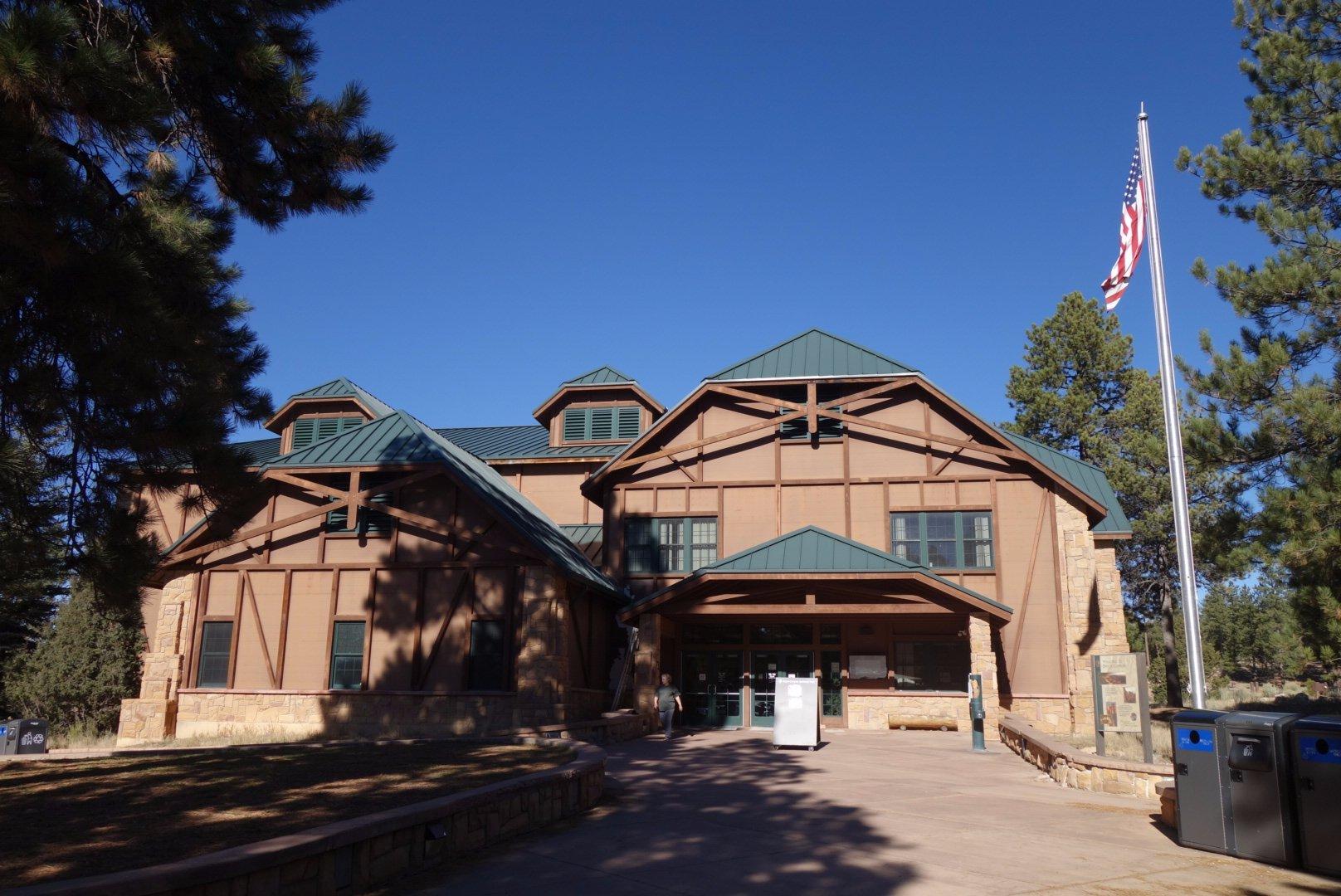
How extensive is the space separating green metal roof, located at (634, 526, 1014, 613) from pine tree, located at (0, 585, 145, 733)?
1416 centimetres

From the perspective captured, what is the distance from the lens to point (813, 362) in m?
27.4

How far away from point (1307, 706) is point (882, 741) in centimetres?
1530

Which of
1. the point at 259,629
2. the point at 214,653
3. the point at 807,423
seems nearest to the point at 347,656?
the point at 259,629

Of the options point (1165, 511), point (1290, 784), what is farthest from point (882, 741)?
point (1165, 511)

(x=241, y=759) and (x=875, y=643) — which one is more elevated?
(x=875, y=643)

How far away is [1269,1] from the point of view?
69.6 ft

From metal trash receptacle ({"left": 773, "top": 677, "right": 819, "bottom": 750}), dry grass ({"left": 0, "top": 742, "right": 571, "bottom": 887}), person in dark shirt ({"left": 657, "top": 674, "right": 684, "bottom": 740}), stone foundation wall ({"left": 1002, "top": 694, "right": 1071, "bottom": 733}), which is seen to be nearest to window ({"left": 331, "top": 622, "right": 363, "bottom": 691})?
person in dark shirt ({"left": 657, "top": 674, "right": 684, "bottom": 740})

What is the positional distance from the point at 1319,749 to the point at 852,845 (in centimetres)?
426

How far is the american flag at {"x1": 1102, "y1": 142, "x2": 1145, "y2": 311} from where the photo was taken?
16312 millimetres

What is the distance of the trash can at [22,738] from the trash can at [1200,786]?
18.6 meters

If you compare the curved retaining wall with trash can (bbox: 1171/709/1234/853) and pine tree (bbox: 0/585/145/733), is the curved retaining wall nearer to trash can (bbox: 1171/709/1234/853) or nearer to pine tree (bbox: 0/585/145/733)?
trash can (bbox: 1171/709/1234/853)

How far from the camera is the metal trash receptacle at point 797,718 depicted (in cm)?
1884

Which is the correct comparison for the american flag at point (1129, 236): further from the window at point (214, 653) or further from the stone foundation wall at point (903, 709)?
the window at point (214, 653)

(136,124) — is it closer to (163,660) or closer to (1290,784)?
(1290,784)
